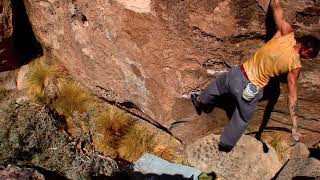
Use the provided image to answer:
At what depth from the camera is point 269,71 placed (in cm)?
537

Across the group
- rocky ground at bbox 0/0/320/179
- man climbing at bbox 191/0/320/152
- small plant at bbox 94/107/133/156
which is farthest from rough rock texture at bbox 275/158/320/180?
small plant at bbox 94/107/133/156

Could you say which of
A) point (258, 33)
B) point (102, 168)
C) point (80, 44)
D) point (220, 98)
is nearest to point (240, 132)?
point (220, 98)

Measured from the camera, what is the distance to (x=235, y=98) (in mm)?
5773

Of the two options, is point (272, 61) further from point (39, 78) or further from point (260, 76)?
point (39, 78)

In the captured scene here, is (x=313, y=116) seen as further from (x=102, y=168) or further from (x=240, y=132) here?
(x=102, y=168)

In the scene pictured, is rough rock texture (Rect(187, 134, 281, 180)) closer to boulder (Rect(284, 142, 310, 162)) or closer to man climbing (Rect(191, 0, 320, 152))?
boulder (Rect(284, 142, 310, 162))

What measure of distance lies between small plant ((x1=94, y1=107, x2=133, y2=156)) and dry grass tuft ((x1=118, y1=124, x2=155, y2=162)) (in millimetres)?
78

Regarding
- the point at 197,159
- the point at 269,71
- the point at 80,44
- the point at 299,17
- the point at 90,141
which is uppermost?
the point at 299,17

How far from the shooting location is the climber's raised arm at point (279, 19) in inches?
199

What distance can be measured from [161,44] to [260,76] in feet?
3.67

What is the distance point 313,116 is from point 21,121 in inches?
137

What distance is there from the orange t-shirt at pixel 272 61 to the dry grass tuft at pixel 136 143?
5.78 ft

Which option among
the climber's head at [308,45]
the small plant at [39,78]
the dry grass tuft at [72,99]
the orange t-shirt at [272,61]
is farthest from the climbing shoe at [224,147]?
the small plant at [39,78]

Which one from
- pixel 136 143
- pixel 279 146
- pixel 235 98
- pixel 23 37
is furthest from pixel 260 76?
pixel 23 37
